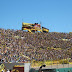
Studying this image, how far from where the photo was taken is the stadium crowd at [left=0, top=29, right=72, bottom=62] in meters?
40.9

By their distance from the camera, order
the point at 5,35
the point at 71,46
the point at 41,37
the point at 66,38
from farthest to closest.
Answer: the point at 66,38
the point at 41,37
the point at 71,46
the point at 5,35

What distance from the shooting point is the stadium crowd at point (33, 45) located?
4094cm

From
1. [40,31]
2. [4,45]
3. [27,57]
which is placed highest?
[40,31]

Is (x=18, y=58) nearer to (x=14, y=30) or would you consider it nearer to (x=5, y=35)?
(x=5, y=35)

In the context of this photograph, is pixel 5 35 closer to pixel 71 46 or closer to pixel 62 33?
pixel 71 46

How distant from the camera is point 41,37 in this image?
6225cm

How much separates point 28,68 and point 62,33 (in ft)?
158

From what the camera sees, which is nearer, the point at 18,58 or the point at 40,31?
the point at 18,58

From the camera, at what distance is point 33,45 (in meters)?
53.9

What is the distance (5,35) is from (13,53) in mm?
14124

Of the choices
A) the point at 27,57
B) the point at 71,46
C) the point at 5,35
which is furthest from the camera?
the point at 71,46

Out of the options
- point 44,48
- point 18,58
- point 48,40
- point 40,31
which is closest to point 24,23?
point 40,31

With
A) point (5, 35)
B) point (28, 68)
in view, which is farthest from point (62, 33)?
point (28, 68)

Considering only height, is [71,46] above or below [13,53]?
above
